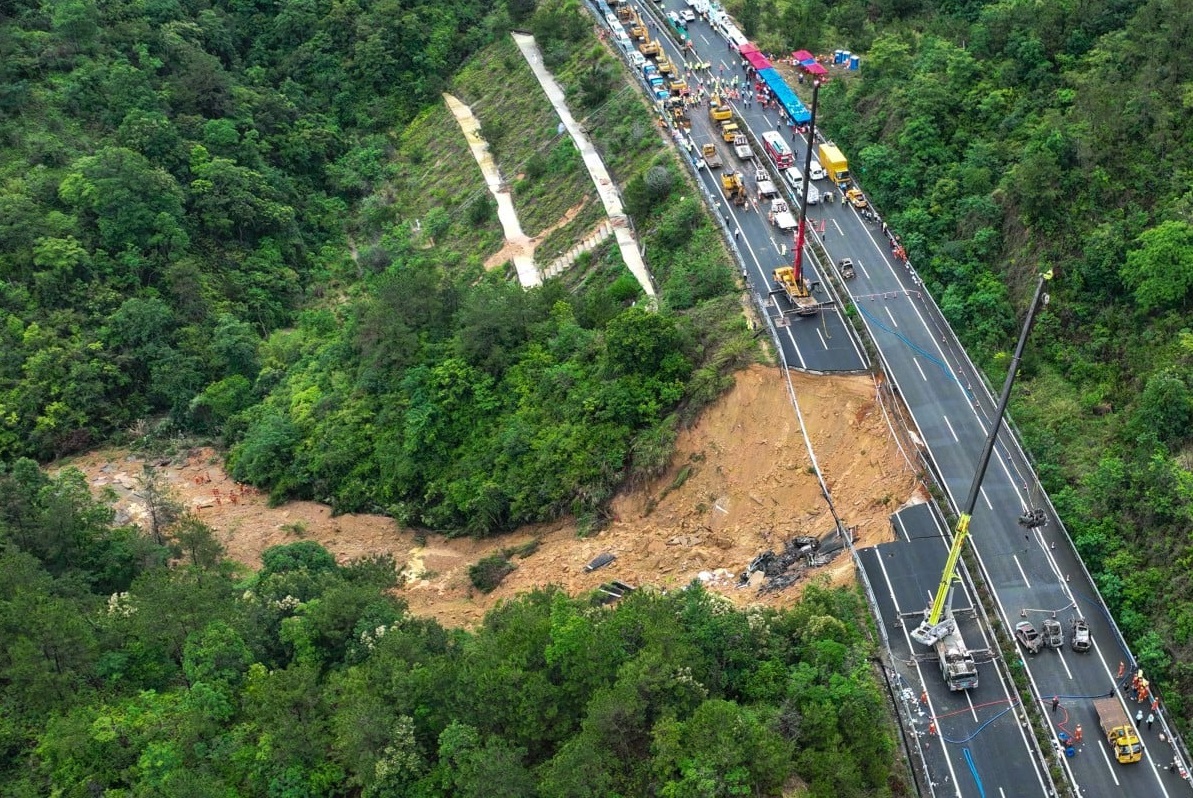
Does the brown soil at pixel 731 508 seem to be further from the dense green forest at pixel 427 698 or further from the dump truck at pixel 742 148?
the dump truck at pixel 742 148

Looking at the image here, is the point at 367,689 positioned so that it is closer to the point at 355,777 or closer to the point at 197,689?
the point at 355,777

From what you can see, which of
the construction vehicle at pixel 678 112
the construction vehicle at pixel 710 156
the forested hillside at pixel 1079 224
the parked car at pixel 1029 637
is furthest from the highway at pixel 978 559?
the construction vehicle at pixel 678 112

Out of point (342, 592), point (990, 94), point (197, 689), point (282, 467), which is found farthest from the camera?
point (282, 467)

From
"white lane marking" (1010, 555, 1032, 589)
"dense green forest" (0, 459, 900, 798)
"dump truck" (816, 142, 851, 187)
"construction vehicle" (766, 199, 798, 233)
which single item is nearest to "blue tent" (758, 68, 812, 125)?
"dump truck" (816, 142, 851, 187)

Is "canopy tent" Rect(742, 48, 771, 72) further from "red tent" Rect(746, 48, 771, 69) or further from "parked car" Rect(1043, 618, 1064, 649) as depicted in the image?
"parked car" Rect(1043, 618, 1064, 649)

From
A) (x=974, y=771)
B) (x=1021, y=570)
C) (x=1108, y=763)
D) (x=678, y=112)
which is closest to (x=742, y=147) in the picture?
(x=678, y=112)

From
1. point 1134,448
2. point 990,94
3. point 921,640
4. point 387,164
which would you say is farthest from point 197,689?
point 387,164
